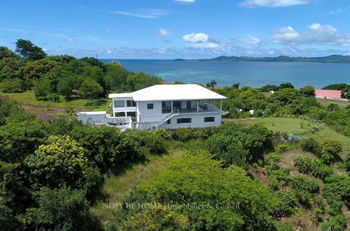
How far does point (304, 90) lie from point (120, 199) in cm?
5960

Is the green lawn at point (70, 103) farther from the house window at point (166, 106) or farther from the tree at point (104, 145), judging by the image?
the tree at point (104, 145)

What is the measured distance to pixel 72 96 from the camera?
145 feet

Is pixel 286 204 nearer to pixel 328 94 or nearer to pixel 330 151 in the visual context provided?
pixel 330 151

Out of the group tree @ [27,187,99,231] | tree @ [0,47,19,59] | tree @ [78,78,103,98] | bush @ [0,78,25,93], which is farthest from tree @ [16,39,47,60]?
tree @ [27,187,99,231]

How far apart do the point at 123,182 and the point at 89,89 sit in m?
27.0

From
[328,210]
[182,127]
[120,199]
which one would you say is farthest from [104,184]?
[328,210]

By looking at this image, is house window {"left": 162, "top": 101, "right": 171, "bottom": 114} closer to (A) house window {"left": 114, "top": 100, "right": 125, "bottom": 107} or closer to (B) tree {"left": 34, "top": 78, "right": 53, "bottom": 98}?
(A) house window {"left": 114, "top": 100, "right": 125, "bottom": 107}

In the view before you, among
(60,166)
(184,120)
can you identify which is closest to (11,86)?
(184,120)

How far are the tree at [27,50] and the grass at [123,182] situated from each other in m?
69.4

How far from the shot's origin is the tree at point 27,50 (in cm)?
7344

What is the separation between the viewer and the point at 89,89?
4200cm

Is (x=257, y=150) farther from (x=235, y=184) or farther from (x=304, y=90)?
(x=304, y=90)

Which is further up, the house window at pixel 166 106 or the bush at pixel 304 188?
the house window at pixel 166 106

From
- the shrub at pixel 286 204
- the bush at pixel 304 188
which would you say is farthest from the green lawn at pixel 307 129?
the shrub at pixel 286 204
